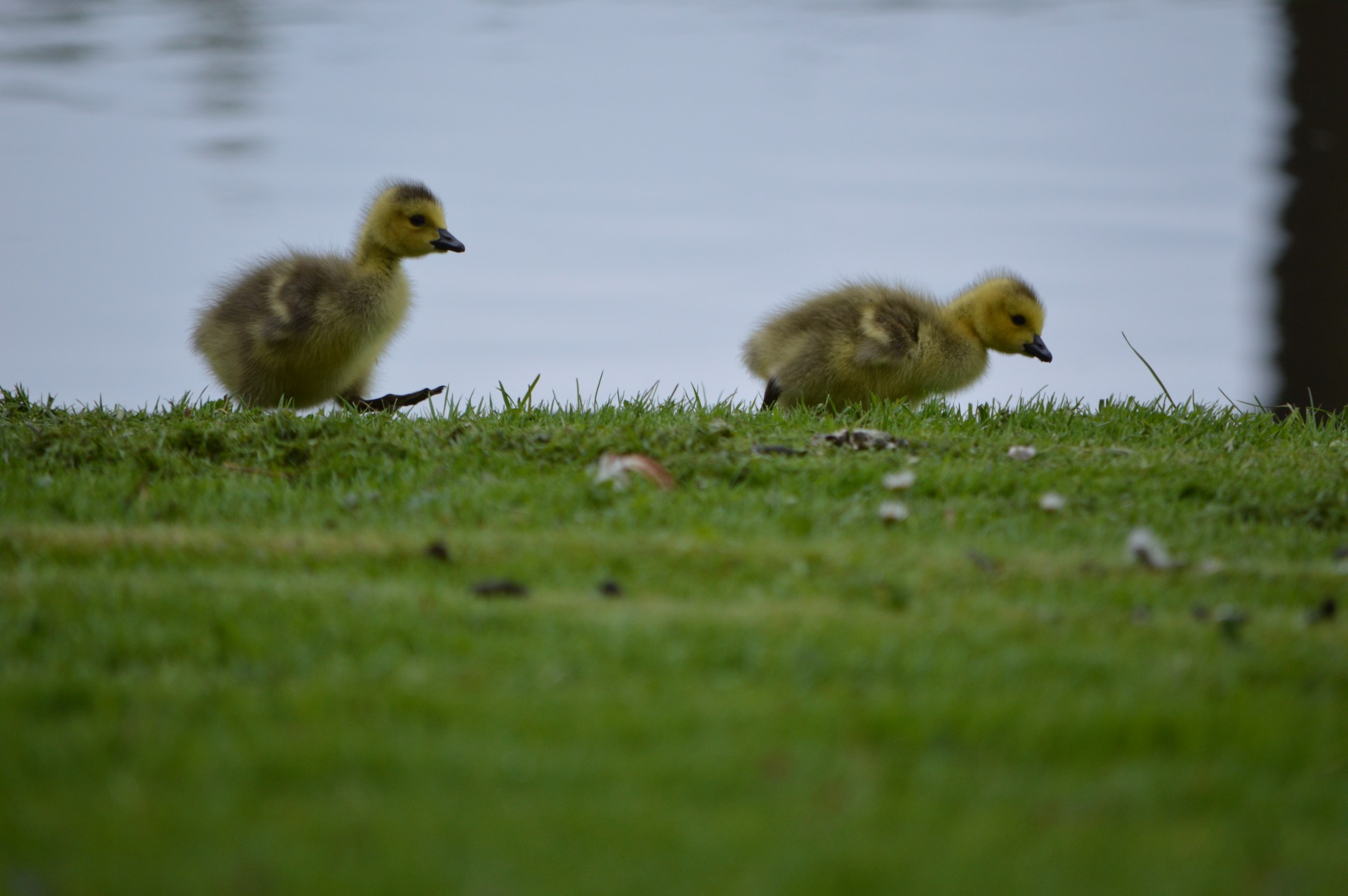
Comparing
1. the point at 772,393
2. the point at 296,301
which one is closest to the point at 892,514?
the point at 772,393

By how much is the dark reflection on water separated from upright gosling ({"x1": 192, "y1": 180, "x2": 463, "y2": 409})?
7.03 m

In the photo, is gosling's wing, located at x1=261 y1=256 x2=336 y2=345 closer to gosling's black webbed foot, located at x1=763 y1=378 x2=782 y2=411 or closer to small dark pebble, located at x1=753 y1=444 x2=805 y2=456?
gosling's black webbed foot, located at x1=763 y1=378 x2=782 y2=411

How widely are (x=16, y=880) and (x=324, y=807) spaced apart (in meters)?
0.49

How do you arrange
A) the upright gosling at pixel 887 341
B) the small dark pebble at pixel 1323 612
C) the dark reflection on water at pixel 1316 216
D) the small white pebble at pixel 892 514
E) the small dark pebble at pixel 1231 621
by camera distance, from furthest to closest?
the dark reflection on water at pixel 1316 216 → the upright gosling at pixel 887 341 → the small white pebble at pixel 892 514 → the small dark pebble at pixel 1323 612 → the small dark pebble at pixel 1231 621

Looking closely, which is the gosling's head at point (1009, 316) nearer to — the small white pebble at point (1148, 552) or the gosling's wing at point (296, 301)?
the small white pebble at point (1148, 552)

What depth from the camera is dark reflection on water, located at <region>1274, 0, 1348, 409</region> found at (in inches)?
431

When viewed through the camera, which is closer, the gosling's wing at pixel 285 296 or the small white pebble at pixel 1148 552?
the small white pebble at pixel 1148 552

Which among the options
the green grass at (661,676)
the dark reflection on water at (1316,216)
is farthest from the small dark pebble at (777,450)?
the dark reflection on water at (1316,216)

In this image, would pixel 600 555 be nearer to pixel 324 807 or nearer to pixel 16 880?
pixel 324 807

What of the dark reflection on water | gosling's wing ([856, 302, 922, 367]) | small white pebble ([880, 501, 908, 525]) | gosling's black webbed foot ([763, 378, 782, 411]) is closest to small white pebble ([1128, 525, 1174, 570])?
small white pebble ([880, 501, 908, 525])

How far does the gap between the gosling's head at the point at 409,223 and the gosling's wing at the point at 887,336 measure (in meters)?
2.35

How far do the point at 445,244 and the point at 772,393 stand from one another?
80.7 inches

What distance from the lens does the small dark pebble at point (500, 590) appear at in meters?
3.46

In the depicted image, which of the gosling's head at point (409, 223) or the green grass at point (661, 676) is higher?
the gosling's head at point (409, 223)
